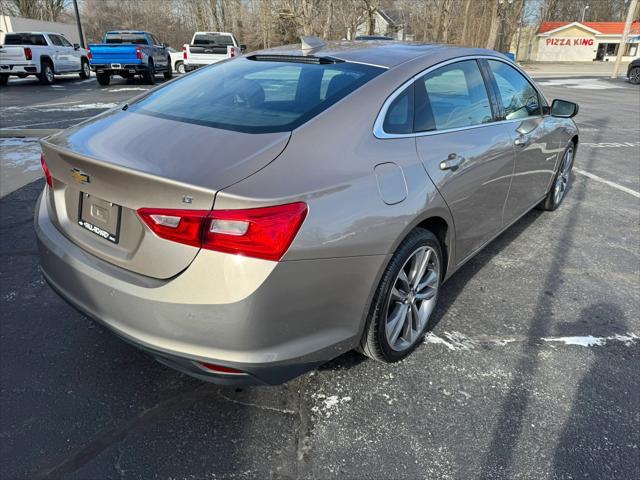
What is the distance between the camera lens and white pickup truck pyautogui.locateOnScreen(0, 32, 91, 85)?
55.7ft

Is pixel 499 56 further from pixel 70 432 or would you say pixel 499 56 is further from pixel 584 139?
pixel 584 139

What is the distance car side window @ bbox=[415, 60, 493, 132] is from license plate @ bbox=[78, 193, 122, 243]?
5.19 ft

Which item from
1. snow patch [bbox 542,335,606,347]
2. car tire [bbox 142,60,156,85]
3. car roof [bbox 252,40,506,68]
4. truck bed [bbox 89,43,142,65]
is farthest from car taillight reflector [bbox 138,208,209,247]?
car tire [bbox 142,60,156,85]

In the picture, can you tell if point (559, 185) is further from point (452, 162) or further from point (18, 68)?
point (18, 68)

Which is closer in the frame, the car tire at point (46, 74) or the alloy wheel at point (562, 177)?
the alloy wheel at point (562, 177)

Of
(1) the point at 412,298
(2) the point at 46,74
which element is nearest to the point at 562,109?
(1) the point at 412,298

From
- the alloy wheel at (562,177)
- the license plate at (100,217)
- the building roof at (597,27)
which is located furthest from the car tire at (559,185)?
the building roof at (597,27)

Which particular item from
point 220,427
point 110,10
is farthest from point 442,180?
point 110,10

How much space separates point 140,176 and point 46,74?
19.8m

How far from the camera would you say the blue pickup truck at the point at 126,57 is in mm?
17328

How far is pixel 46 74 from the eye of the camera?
1822 cm

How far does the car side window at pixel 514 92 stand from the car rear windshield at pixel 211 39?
62.9 feet

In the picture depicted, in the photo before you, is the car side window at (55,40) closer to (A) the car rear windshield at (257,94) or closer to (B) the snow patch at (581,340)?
(A) the car rear windshield at (257,94)

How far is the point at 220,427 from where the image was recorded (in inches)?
90.2
